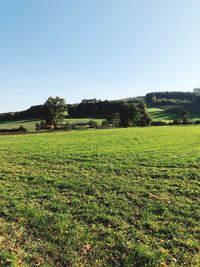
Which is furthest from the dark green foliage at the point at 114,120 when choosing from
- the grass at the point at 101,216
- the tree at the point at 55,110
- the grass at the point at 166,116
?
the grass at the point at 101,216

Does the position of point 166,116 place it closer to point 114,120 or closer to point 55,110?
point 114,120

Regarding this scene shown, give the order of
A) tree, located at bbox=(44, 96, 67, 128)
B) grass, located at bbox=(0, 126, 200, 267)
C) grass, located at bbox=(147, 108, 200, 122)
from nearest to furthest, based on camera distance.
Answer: grass, located at bbox=(0, 126, 200, 267), tree, located at bbox=(44, 96, 67, 128), grass, located at bbox=(147, 108, 200, 122)

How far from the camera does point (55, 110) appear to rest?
8650 centimetres

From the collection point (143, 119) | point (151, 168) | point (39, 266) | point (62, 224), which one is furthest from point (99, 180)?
point (143, 119)

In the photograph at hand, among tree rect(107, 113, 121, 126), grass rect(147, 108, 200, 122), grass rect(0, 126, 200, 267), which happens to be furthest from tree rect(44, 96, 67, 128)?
grass rect(0, 126, 200, 267)

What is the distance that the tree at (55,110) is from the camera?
3356 inches

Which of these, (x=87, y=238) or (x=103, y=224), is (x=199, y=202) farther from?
(x=87, y=238)

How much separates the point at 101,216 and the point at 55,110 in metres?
79.4

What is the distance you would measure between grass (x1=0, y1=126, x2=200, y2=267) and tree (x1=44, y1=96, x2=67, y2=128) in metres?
69.6

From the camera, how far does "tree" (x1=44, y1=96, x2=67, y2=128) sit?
8525cm

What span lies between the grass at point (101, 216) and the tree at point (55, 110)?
228 ft

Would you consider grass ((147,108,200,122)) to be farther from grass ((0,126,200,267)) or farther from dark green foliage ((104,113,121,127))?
grass ((0,126,200,267))

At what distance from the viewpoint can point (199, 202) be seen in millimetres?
10508

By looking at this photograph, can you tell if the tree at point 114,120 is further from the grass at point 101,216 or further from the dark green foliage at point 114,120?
the grass at point 101,216
